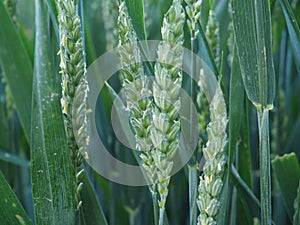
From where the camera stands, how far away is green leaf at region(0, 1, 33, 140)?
2.49 feet

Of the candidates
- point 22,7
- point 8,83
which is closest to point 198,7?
point 8,83

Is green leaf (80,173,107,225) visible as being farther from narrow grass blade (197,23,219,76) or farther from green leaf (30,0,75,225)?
narrow grass blade (197,23,219,76)

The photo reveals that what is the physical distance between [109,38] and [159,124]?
21.8 inches

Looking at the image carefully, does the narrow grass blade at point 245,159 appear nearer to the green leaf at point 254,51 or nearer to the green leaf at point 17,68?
the green leaf at point 254,51

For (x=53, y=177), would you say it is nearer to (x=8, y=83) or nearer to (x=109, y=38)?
(x=8, y=83)

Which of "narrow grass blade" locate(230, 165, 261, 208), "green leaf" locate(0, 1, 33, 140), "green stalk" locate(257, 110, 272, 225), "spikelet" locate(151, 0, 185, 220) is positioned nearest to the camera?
"spikelet" locate(151, 0, 185, 220)

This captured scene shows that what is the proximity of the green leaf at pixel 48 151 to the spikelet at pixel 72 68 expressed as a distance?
0.12 ft

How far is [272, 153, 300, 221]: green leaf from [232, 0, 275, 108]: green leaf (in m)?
0.14

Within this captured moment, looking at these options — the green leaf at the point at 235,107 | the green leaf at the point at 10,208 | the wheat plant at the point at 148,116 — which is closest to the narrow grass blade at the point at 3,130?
the wheat plant at the point at 148,116

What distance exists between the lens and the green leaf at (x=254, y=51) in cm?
54

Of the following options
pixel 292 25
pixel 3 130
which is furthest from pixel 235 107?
pixel 3 130

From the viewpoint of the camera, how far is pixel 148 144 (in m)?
0.46

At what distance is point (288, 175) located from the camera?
0.69 m

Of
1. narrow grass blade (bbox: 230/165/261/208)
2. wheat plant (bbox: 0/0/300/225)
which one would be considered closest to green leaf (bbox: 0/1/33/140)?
wheat plant (bbox: 0/0/300/225)
